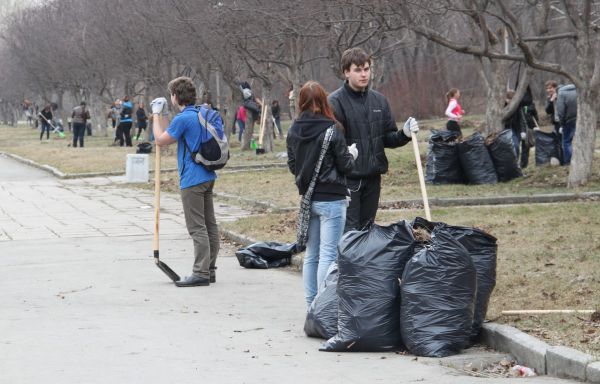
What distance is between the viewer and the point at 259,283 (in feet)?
36.0

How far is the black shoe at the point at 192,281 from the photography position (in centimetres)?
1073

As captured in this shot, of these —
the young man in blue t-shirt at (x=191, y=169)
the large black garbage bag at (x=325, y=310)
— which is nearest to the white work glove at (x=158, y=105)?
the young man in blue t-shirt at (x=191, y=169)

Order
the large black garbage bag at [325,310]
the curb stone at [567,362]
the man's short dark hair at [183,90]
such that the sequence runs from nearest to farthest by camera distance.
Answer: the curb stone at [567,362], the large black garbage bag at [325,310], the man's short dark hair at [183,90]

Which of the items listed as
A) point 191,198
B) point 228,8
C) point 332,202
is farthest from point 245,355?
point 228,8

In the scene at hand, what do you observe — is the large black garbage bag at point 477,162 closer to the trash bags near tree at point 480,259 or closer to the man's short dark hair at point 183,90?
the man's short dark hair at point 183,90

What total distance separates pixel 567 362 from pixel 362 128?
2674 mm

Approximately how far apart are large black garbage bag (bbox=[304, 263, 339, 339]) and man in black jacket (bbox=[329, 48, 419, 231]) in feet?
2.18

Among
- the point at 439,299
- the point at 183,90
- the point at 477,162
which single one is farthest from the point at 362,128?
the point at 477,162

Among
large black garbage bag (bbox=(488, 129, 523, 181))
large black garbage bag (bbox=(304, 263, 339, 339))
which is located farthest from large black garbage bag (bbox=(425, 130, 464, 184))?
large black garbage bag (bbox=(304, 263, 339, 339))

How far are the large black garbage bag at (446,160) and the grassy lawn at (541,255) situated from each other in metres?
4.12

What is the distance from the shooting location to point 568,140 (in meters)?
20.1

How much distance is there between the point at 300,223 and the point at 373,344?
1396 millimetres

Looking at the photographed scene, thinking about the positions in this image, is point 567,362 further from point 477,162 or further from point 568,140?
point 568,140

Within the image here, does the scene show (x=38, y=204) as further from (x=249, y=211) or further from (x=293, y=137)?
(x=293, y=137)
